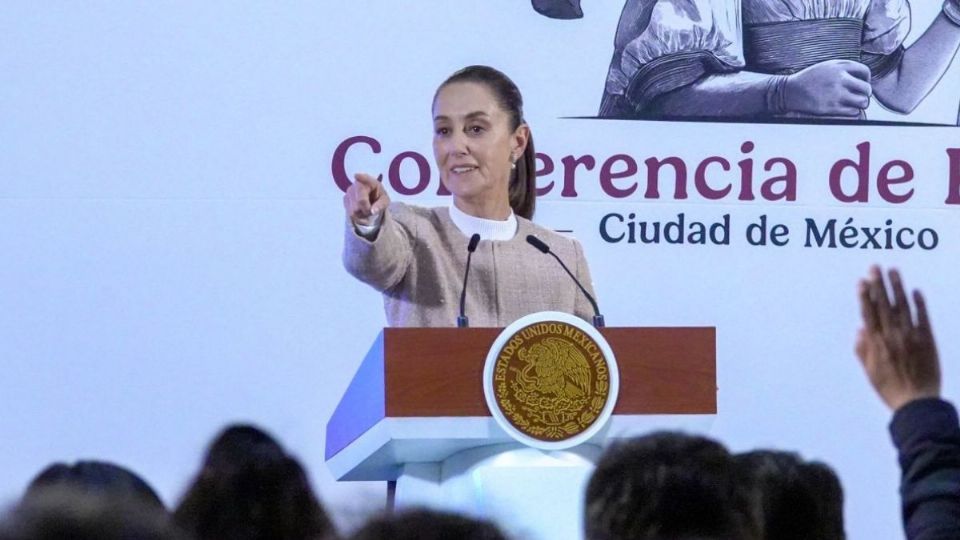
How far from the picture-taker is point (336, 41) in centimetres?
486

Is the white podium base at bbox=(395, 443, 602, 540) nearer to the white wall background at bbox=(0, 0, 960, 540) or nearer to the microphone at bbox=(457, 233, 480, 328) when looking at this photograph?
the microphone at bbox=(457, 233, 480, 328)

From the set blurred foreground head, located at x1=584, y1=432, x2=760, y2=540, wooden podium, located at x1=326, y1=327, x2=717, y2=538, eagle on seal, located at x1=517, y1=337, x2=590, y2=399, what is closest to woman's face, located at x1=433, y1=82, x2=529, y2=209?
wooden podium, located at x1=326, y1=327, x2=717, y2=538

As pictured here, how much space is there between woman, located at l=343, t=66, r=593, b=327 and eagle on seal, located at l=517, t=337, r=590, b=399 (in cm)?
56

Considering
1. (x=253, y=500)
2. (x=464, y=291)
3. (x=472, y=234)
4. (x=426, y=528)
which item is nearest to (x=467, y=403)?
(x=464, y=291)

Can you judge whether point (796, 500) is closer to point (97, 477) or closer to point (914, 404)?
point (914, 404)

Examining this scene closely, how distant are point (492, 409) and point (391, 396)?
0.59 feet

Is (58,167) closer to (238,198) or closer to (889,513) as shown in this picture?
(238,198)

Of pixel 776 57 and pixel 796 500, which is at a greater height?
pixel 776 57

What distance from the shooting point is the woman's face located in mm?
3812

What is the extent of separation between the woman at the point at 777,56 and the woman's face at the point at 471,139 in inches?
49.2

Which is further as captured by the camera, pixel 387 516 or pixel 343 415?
pixel 343 415

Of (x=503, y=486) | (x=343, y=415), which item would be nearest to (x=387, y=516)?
(x=503, y=486)

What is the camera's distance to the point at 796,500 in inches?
63.6

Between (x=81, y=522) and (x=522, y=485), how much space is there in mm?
1772
